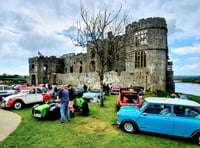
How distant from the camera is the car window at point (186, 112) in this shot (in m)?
4.04

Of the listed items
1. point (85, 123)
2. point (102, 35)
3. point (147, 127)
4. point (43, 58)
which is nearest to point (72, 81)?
point (43, 58)

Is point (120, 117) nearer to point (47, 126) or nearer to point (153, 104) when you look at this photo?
point (153, 104)

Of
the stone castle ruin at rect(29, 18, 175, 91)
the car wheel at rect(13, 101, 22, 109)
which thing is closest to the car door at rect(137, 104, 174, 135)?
the car wheel at rect(13, 101, 22, 109)

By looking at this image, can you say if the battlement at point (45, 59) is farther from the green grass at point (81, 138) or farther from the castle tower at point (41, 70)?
the green grass at point (81, 138)

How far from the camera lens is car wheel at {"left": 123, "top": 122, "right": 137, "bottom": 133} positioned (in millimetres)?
4642

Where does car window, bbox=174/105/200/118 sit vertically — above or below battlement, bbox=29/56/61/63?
below

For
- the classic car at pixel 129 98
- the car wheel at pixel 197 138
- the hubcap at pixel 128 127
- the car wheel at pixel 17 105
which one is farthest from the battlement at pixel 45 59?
the car wheel at pixel 197 138

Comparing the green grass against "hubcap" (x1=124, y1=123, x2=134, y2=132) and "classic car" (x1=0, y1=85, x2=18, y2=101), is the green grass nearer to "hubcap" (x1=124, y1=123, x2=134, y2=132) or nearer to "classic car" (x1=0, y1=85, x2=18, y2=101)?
"hubcap" (x1=124, y1=123, x2=134, y2=132)

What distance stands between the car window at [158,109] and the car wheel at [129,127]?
2.68 feet

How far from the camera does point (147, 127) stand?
14.6 ft

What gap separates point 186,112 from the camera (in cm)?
416

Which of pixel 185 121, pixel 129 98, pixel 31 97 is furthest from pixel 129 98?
pixel 31 97

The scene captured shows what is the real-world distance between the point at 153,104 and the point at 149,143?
4.51 ft

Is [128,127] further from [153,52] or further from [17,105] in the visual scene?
[153,52]
